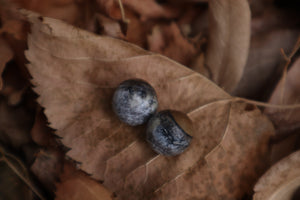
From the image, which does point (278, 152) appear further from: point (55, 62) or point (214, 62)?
point (55, 62)

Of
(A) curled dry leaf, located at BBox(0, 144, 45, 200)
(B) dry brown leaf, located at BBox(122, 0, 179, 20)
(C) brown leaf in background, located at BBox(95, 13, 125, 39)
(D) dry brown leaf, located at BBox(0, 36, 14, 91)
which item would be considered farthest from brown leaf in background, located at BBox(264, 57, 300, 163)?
(D) dry brown leaf, located at BBox(0, 36, 14, 91)

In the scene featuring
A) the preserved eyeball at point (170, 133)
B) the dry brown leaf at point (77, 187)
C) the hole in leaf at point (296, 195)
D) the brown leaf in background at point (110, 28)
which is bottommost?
the dry brown leaf at point (77, 187)

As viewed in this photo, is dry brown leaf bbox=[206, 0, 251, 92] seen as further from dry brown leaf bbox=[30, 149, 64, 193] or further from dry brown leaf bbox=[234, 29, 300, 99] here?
dry brown leaf bbox=[30, 149, 64, 193]

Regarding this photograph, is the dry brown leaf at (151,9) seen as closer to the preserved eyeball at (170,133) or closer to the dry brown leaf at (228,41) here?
the dry brown leaf at (228,41)

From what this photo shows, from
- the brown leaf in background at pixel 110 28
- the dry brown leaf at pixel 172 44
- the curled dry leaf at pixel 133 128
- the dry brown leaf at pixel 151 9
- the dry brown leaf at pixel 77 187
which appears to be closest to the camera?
the dry brown leaf at pixel 77 187

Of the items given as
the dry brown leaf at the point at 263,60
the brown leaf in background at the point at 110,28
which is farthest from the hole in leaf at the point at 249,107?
the brown leaf in background at the point at 110,28

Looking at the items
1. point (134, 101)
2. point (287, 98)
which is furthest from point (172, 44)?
point (287, 98)

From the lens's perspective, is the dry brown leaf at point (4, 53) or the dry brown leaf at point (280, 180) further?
the dry brown leaf at point (4, 53)

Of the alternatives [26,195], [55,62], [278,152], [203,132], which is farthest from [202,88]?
[26,195]
